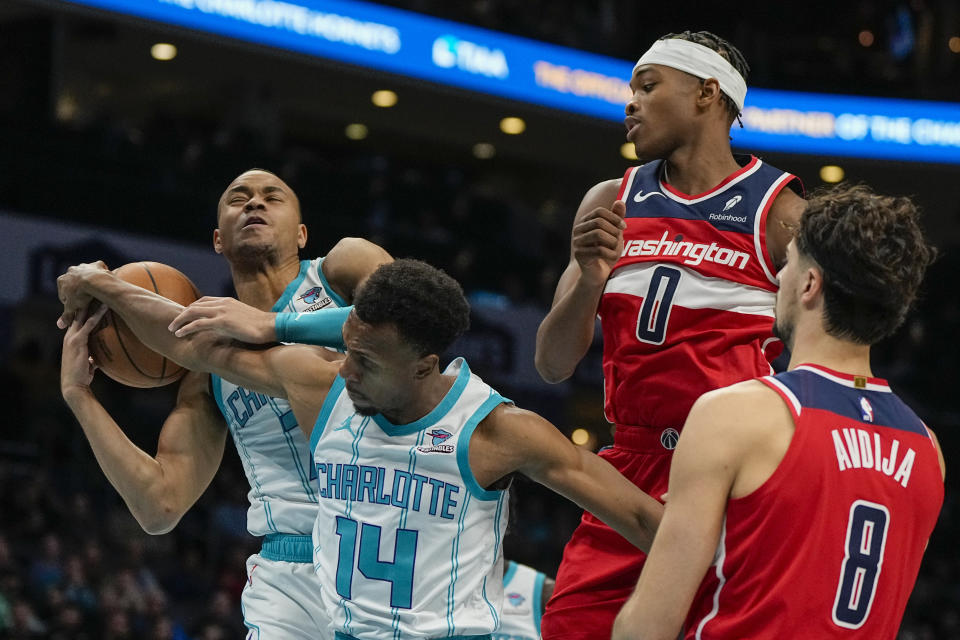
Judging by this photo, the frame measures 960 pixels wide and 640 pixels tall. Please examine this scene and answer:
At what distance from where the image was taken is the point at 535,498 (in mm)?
14953

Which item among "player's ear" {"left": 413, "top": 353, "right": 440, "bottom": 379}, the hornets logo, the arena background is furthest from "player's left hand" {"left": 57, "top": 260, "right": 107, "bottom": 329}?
the arena background

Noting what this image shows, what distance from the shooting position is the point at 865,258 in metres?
2.66

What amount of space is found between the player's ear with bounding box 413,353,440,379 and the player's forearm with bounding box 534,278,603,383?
57cm

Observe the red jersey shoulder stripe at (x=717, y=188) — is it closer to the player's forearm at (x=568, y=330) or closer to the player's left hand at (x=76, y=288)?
the player's forearm at (x=568, y=330)

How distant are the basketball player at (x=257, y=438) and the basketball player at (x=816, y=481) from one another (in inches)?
74.9

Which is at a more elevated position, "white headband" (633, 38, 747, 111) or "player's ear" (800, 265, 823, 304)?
"white headband" (633, 38, 747, 111)

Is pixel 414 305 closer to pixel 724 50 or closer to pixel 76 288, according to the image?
pixel 76 288

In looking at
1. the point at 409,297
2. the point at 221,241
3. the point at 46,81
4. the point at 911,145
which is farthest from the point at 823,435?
the point at 911,145

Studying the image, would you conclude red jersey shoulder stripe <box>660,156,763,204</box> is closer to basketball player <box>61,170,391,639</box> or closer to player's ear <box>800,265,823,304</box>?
basketball player <box>61,170,391,639</box>

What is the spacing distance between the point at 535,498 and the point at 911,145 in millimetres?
7599

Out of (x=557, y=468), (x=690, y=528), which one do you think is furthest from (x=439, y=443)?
(x=690, y=528)

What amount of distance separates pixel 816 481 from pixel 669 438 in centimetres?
130

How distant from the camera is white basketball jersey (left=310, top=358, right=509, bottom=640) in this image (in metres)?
3.43

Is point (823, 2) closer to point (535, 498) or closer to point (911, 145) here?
point (911, 145)
